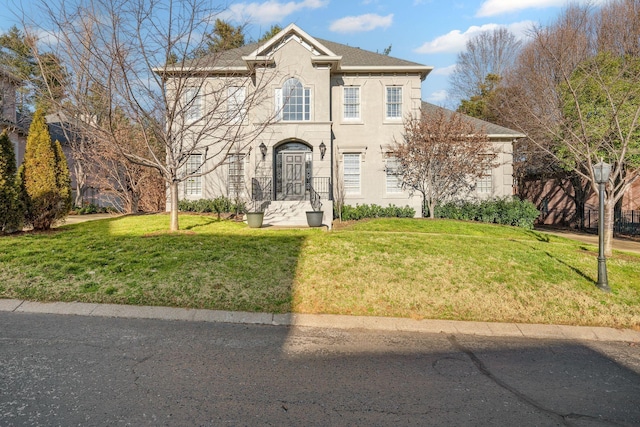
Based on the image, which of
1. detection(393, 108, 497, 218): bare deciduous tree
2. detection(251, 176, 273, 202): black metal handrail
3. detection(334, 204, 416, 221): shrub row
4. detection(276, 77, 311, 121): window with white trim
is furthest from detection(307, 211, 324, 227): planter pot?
detection(393, 108, 497, 218): bare deciduous tree

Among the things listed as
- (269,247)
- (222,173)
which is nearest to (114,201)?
(222,173)

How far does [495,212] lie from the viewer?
19.2 m

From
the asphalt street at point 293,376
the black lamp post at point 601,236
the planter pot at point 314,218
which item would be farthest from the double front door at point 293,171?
the asphalt street at point 293,376

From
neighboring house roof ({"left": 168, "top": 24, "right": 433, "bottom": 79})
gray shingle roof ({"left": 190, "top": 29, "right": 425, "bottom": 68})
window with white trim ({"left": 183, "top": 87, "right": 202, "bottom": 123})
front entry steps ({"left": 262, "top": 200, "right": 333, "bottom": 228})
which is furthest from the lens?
gray shingle roof ({"left": 190, "top": 29, "right": 425, "bottom": 68})

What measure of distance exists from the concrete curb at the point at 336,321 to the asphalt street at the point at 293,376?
0.67 ft

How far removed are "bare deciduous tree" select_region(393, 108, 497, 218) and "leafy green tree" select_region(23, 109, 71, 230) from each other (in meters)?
13.8

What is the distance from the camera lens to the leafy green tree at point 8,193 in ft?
32.7

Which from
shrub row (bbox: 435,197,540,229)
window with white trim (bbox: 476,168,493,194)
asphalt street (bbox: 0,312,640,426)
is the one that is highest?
window with white trim (bbox: 476,168,493,194)

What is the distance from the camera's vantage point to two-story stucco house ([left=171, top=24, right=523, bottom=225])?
18.0m

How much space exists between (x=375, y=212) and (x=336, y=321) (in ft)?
44.4

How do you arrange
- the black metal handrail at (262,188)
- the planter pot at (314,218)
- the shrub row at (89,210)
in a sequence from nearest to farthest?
the planter pot at (314,218) → the black metal handrail at (262,188) → the shrub row at (89,210)

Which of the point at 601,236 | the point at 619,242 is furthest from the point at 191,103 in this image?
the point at 619,242

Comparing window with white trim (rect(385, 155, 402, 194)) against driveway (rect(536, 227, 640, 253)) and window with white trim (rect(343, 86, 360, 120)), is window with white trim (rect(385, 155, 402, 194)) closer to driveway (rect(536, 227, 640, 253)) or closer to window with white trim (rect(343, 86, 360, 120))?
window with white trim (rect(343, 86, 360, 120))

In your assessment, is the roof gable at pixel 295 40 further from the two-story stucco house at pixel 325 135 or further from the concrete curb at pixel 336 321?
the concrete curb at pixel 336 321
